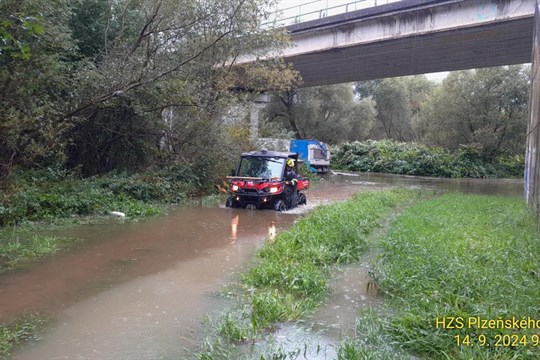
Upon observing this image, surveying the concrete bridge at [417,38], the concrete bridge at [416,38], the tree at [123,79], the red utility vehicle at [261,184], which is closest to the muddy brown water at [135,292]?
the red utility vehicle at [261,184]

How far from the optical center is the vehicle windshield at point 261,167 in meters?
14.3

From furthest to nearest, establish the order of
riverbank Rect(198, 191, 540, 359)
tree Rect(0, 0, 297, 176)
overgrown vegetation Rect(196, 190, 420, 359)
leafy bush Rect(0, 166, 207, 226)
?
tree Rect(0, 0, 297, 176)
leafy bush Rect(0, 166, 207, 226)
overgrown vegetation Rect(196, 190, 420, 359)
riverbank Rect(198, 191, 540, 359)

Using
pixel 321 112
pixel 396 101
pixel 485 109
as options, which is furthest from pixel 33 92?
pixel 396 101

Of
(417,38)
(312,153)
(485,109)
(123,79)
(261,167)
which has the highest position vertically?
(417,38)

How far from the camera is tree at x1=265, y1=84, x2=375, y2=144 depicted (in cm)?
4522

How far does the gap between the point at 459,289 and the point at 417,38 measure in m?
18.9

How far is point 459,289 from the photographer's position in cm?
541

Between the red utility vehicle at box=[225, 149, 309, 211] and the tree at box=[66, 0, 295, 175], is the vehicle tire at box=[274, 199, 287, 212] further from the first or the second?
the tree at box=[66, 0, 295, 175]

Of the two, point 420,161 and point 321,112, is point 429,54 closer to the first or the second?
point 420,161

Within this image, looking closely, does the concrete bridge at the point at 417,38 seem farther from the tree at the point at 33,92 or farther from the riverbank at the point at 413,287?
the tree at the point at 33,92

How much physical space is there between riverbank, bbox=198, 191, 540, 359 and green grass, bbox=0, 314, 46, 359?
6.15 feet

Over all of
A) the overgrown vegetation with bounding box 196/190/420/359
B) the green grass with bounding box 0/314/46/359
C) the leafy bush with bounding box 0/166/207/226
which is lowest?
the green grass with bounding box 0/314/46/359

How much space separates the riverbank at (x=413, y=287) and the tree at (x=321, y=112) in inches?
1405

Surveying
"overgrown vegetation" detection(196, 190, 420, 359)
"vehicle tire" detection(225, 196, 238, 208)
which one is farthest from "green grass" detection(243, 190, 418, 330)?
"vehicle tire" detection(225, 196, 238, 208)
